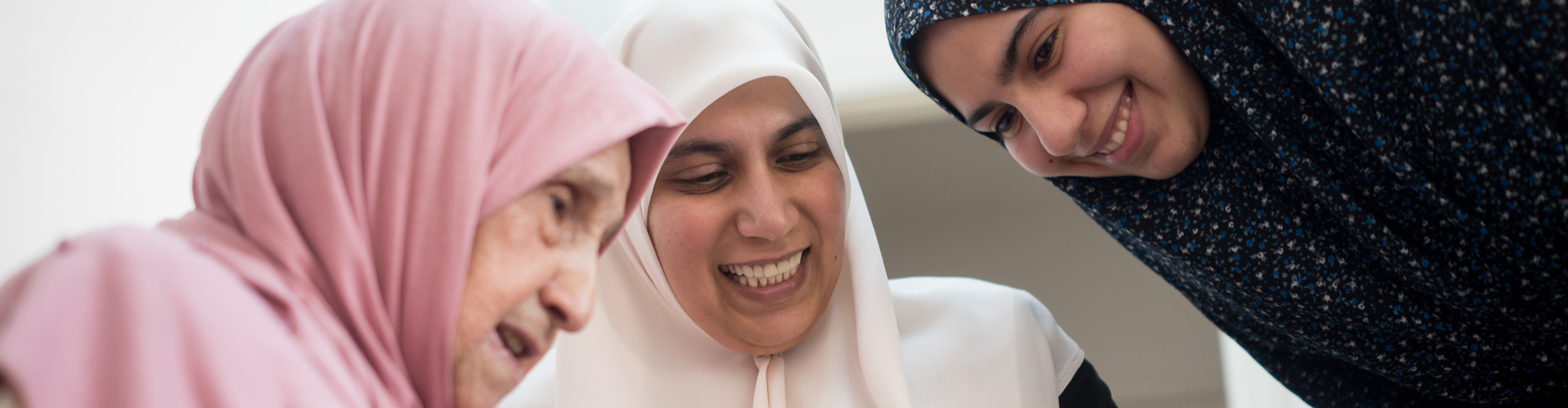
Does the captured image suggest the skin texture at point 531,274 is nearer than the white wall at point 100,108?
Yes

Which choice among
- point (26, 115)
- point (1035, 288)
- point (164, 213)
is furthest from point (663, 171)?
point (1035, 288)

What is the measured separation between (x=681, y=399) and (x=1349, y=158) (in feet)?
2.95

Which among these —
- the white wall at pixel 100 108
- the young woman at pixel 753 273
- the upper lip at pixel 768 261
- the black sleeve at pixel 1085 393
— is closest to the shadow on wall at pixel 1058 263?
the black sleeve at pixel 1085 393

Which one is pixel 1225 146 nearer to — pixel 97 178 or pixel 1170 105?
pixel 1170 105

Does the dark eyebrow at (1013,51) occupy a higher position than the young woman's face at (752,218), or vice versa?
the dark eyebrow at (1013,51)

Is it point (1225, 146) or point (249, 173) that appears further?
point (1225, 146)

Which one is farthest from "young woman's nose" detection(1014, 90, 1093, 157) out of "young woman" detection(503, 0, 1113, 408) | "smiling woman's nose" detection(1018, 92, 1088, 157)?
"young woman" detection(503, 0, 1113, 408)

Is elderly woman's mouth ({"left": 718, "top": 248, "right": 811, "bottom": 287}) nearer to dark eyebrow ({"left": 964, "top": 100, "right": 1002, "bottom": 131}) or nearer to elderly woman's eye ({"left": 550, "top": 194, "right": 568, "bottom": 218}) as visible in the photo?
dark eyebrow ({"left": 964, "top": 100, "right": 1002, "bottom": 131})

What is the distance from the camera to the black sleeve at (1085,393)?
1.49 m

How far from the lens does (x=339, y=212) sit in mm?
646

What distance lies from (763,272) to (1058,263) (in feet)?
5.35

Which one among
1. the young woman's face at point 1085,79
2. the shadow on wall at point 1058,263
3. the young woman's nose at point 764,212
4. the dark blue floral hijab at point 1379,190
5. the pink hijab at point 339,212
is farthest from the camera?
the shadow on wall at point 1058,263

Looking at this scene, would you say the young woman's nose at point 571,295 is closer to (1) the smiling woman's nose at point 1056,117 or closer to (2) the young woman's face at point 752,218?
(2) the young woman's face at point 752,218

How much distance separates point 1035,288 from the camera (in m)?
2.74
